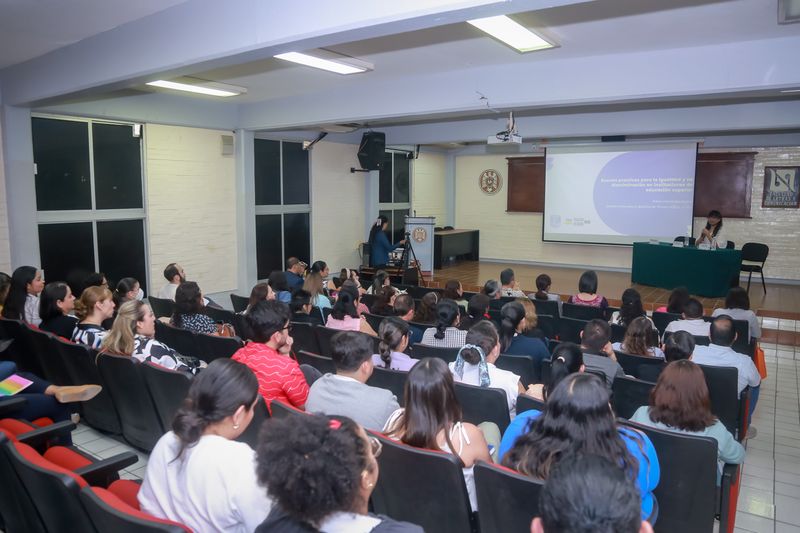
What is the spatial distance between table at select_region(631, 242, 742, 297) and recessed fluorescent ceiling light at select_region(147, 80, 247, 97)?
7.38 meters

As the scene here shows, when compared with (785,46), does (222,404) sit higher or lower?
lower

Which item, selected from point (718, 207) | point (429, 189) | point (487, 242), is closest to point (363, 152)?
point (429, 189)

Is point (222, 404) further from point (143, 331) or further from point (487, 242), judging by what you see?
point (487, 242)

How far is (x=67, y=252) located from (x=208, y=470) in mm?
6628

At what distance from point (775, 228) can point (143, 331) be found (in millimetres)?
11508

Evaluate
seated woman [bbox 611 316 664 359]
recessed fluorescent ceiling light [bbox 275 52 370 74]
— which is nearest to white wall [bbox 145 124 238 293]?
recessed fluorescent ceiling light [bbox 275 52 370 74]

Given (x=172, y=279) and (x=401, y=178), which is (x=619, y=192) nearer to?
(x=401, y=178)

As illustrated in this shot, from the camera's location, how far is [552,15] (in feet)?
14.2

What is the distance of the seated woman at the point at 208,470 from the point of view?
5.50 feet

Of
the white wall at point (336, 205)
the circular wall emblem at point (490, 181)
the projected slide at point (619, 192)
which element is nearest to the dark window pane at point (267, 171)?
the white wall at point (336, 205)

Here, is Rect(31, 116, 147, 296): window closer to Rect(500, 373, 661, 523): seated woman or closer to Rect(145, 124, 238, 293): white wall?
Rect(145, 124, 238, 293): white wall

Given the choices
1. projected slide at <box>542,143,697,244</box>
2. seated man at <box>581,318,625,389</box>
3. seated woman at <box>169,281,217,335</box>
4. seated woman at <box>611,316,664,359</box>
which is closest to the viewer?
seated man at <box>581,318,625,389</box>

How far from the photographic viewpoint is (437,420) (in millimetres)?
2135

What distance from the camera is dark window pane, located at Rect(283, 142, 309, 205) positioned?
10.1m
